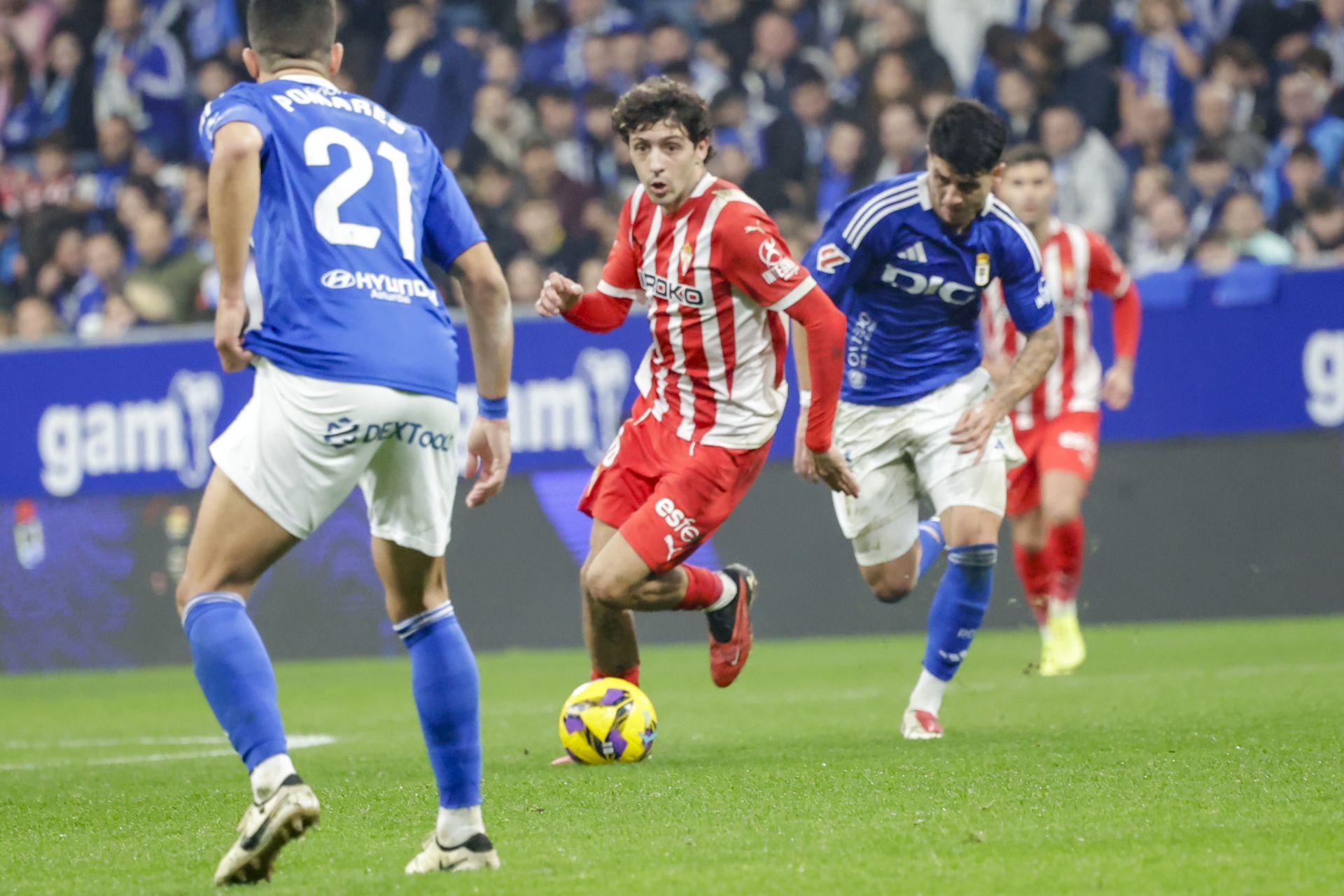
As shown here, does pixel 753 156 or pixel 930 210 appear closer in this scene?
pixel 930 210

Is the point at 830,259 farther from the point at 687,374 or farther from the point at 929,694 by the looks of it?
the point at 929,694

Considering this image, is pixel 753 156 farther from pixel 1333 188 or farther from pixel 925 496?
pixel 925 496

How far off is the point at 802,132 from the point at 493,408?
9.37 metres

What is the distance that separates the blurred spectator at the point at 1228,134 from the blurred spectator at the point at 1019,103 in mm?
1079

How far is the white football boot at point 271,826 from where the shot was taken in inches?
142

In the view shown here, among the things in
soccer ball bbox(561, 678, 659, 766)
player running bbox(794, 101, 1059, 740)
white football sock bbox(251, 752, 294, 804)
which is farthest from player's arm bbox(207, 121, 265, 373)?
player running bbox(794, 101, 1059, 740)

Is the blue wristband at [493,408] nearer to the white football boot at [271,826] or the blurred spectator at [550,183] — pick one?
the white football boot at [271,826]

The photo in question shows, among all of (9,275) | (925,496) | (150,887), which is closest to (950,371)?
(925,496)

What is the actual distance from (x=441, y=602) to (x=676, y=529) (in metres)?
2.14

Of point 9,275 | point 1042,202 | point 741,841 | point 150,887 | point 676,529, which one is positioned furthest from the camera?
point 9,275

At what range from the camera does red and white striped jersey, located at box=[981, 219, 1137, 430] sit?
8.83m

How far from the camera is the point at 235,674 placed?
3.81 meters

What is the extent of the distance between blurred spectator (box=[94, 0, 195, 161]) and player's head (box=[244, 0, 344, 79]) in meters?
12.1

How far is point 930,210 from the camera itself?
6.66m
